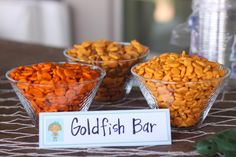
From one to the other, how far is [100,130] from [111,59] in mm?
211

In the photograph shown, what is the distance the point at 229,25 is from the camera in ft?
3.51

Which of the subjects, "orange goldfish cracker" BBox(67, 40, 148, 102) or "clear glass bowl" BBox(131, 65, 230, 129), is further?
"orange goldfish cracker" BBox(67, 40, 148, 102)

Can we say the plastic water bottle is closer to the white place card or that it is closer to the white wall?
the white place card

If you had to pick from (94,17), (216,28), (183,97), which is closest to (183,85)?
(183,97)

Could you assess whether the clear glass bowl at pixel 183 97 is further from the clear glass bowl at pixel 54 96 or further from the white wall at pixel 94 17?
the white wall at pixel 94 17

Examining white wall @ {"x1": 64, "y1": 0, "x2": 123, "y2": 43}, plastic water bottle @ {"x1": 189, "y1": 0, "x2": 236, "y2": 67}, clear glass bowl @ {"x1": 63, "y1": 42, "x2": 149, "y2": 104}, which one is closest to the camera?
clear glass bowl @ {"x1": 63, "y1": 42, "x2": 149, "y2": 104}

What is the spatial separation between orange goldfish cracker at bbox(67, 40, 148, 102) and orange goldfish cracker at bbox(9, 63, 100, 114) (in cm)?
11

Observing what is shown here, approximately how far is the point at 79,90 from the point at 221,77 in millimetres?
239

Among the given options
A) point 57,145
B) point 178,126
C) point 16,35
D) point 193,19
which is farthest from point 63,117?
point 16,35

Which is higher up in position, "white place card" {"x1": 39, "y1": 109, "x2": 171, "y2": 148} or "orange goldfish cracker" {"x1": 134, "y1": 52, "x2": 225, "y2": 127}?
"orange goldfish cracker" {"x1": 134, "y1": 52, "x2": 225, "y2": 127}

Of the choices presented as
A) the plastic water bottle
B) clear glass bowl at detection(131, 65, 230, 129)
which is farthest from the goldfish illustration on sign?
the plastic water bottle

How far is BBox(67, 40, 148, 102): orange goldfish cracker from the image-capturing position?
908mm

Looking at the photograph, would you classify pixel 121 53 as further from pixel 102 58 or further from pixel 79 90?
pixel 79 90

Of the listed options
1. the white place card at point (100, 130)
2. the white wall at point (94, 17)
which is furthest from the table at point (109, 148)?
the white wall at point (94, 17)
